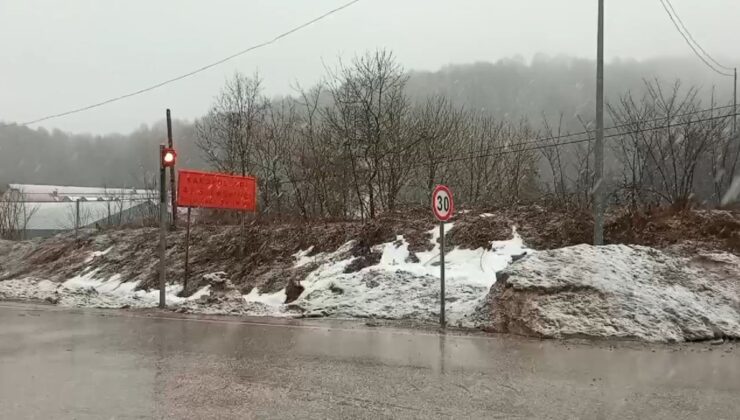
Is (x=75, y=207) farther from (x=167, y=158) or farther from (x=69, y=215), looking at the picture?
(x=167, y=158)

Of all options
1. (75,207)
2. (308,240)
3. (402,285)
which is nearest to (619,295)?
(402,285)

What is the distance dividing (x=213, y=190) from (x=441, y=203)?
997 centimetres

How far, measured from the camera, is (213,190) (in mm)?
19922

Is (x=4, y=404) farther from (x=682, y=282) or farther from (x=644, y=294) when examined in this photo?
(x=682, y=282)

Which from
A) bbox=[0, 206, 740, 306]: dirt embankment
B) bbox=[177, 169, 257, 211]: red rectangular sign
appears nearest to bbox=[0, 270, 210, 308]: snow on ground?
bbox=[0, 206, 740, 306]: dirt embankment

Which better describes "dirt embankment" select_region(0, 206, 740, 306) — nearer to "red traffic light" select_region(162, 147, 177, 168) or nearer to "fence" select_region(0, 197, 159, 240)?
"red traffic light" select_region(162, 147, 177, 168)

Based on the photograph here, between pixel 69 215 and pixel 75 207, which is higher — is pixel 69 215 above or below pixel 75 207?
below

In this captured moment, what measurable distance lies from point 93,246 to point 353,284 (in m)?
17.6

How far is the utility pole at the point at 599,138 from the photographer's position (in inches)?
559

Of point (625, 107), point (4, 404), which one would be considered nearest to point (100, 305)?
point (4, 404)

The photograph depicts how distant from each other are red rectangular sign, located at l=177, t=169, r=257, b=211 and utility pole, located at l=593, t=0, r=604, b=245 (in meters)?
11.6

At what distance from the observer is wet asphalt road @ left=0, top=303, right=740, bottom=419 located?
19.6ft

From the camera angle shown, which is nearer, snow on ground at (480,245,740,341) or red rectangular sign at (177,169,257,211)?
snow on ground at (480,245,740,341)

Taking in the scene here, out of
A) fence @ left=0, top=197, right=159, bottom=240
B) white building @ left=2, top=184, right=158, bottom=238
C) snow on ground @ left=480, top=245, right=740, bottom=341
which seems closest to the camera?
snow on ground @ left=480, top=245, right=740, bottom=341
